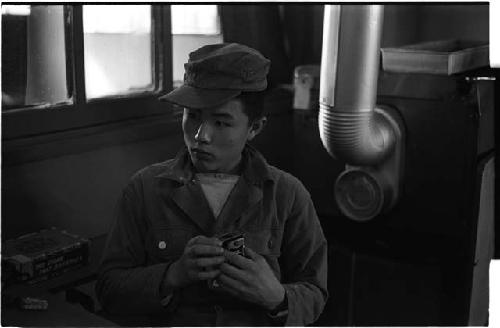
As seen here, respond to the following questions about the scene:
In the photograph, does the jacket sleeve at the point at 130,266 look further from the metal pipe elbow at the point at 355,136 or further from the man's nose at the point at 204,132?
the metal pipe elbow at the point at 355,136

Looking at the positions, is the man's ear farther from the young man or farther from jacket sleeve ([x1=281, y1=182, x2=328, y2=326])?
jacket sleeve ([x1=281, y1=182, x2=328, y2=326])

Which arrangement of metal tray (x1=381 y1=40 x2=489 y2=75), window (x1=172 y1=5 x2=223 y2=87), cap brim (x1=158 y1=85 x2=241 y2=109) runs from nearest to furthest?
1. cap brim (x1=158 y1=85 x2=241 y2=109)
2. window (x1=172 y1=5 x2=223 y2=87)
3. metal tray (x1=381 y1=40 x2=489 y2=75)

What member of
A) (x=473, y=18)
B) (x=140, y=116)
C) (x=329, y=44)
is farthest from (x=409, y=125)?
(x=473, y=18)

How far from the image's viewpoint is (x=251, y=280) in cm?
109

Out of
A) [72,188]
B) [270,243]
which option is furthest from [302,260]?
[72,188]

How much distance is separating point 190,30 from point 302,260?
49 centimetres

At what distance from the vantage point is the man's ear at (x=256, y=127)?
1.10 metres

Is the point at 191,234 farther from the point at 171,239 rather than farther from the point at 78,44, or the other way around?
the point at 78,44

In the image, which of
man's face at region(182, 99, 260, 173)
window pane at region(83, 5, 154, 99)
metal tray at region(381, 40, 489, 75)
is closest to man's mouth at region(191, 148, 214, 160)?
man's face at region(182, 99, 260, 173)

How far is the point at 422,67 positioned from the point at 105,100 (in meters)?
0.66

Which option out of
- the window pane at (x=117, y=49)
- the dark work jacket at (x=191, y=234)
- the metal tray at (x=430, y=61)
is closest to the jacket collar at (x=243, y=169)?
the dark work jacket at (x=191, y=234)

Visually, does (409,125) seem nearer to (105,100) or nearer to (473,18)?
(105,100)

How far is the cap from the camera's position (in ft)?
3.47

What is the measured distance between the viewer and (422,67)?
4.44 ft
